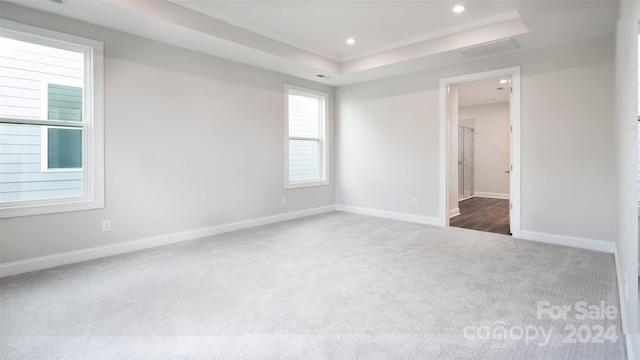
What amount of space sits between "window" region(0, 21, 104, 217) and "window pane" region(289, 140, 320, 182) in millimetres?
2922

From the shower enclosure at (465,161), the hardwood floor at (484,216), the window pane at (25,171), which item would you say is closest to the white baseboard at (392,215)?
the hardwood floor at (484,216)

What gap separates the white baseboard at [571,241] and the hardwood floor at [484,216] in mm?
428

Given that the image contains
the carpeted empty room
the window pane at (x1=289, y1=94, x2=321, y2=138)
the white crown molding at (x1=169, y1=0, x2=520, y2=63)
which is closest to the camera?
the carpeted empty room

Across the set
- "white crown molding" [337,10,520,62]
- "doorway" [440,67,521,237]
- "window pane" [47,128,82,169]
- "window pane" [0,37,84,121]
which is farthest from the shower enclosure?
"window pane" [0,37,84,121]

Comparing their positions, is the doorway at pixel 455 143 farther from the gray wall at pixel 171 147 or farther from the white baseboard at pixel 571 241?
the gray wall at pixel 171 147

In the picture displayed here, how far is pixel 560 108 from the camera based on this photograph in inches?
153

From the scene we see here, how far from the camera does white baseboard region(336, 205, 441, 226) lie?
511cm

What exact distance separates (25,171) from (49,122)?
20.4 inches

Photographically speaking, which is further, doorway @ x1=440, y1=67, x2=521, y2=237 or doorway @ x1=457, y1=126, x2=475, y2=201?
doorway @ x1=457, y1=126, x2=475, y2=201

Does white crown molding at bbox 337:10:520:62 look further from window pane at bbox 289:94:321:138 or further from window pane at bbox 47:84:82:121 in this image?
window pane at bbox 47:84:82:121

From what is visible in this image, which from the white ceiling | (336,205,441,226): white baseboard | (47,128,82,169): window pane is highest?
the white ceiling

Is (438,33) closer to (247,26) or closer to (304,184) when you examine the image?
(247,26)

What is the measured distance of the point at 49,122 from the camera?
3.14 meters

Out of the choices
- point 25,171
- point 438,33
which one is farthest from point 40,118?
point 438,33
